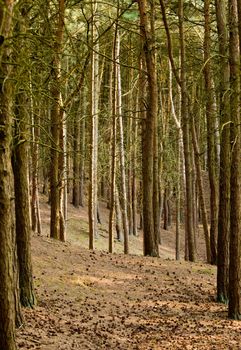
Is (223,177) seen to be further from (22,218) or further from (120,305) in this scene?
(22,218)

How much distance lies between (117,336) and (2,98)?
469cm

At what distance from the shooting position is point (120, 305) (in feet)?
31.9

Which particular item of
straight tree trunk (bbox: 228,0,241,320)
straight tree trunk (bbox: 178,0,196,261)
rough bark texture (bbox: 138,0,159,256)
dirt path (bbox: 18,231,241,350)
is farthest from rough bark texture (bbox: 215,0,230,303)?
straight tree trunk (bbox: 178,0,196,261)

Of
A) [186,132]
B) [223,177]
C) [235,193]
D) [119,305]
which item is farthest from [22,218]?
[186,132]

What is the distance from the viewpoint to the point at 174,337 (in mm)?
8219

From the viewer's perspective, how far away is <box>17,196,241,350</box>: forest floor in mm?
7703

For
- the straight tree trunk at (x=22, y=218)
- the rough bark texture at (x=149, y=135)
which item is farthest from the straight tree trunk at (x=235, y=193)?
the rough bark texture at (x=149, y=135)

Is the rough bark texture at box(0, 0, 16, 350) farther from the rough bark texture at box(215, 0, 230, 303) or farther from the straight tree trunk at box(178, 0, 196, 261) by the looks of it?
the straight tree trunk at box(178, 0, 196, 261)

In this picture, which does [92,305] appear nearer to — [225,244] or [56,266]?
[56,266]

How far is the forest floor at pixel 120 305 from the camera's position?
303 inches

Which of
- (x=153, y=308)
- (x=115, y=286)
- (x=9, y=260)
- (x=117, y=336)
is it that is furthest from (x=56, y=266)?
(x=9, y=260)

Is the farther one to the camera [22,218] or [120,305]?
[120,305]

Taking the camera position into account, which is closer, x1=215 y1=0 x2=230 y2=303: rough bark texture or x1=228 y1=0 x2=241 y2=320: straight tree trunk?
x1=228 y1=0 x2=241 y2=320: straight tree trunk

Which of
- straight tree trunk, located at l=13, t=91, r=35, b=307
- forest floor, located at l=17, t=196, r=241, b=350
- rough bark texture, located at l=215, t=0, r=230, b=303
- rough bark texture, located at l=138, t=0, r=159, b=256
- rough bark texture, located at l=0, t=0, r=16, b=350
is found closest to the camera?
rough bark texture, located at l=0, t=0, r=16, b=350
